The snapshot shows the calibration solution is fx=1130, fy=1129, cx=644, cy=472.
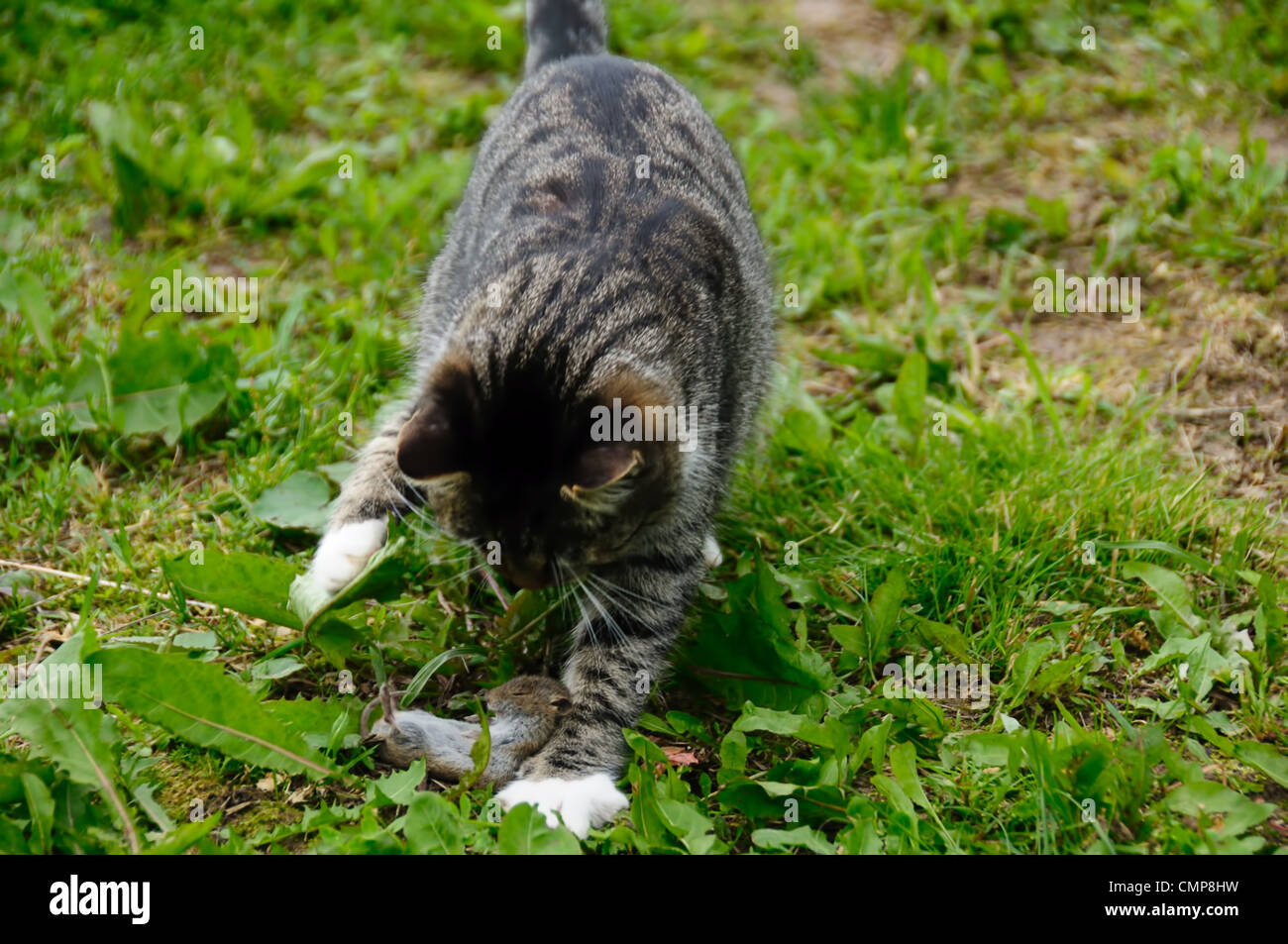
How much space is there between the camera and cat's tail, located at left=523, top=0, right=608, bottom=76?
4254 mm

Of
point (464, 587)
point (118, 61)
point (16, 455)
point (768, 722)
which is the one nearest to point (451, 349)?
point (464, 587)

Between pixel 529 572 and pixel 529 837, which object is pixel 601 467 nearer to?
pixel 529 572

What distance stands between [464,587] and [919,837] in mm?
1429

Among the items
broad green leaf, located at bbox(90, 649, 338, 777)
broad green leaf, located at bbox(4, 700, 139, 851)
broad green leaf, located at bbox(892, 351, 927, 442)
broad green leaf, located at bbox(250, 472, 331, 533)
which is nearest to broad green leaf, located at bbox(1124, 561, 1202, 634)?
broad green leaf, located at bbox(892, 351, 927, 442)

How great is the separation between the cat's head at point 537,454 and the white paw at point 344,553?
18.7 inches

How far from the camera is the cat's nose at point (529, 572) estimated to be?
2.62m

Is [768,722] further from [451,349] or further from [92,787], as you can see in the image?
[92,787]

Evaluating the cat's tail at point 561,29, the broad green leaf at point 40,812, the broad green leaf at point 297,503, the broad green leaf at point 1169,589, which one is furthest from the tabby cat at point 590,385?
the broad green leaf at point 1169,589

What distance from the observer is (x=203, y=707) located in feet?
7.93

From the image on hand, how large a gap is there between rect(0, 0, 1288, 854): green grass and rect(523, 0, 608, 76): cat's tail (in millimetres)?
738

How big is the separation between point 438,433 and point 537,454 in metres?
0.22

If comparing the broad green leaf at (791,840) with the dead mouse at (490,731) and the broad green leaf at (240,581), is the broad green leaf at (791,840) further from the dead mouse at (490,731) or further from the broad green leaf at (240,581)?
the broad green leaf at (240,581)

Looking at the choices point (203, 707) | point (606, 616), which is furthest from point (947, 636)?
point (203, 707)

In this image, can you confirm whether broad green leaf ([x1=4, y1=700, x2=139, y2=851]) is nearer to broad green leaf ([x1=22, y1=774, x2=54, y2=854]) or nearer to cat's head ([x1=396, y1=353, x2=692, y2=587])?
broad green leaf ([x1=22, y1=774, x2=54, y2=854])
